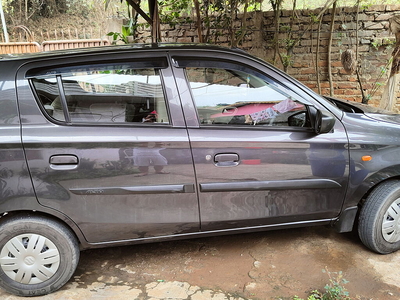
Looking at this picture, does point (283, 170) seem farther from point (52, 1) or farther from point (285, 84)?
point (52, 1)

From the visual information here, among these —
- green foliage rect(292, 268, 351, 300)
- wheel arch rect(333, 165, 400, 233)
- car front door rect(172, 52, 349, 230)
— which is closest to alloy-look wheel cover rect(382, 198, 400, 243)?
wheel arch rect(333, 165, 400, 233)

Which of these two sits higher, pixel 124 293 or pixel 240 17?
pixel 240 17

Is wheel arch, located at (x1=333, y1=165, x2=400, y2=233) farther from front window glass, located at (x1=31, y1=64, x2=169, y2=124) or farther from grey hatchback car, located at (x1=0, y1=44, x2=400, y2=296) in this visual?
front window glass, located at (x1=31, y1=64, x2=169, y2=124)

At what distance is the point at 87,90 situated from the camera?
7.68ft

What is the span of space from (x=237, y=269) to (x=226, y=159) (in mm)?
956

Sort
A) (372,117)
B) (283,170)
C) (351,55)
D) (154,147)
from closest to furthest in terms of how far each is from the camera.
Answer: (154,147)
(283,170)
(372,117)
(351,55)

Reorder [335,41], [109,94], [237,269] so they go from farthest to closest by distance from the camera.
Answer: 1. [335,41]
2. [237,269]
3. [109,94]

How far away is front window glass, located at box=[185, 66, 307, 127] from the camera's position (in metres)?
2.43

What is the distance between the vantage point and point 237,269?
2.63 m

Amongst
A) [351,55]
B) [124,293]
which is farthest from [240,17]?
[124,293]

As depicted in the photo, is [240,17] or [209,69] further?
[240,17]

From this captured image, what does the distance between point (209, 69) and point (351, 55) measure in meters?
3.51

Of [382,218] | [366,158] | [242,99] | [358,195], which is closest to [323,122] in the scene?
[366,158]

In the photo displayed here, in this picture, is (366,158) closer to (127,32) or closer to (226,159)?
(226,159)
